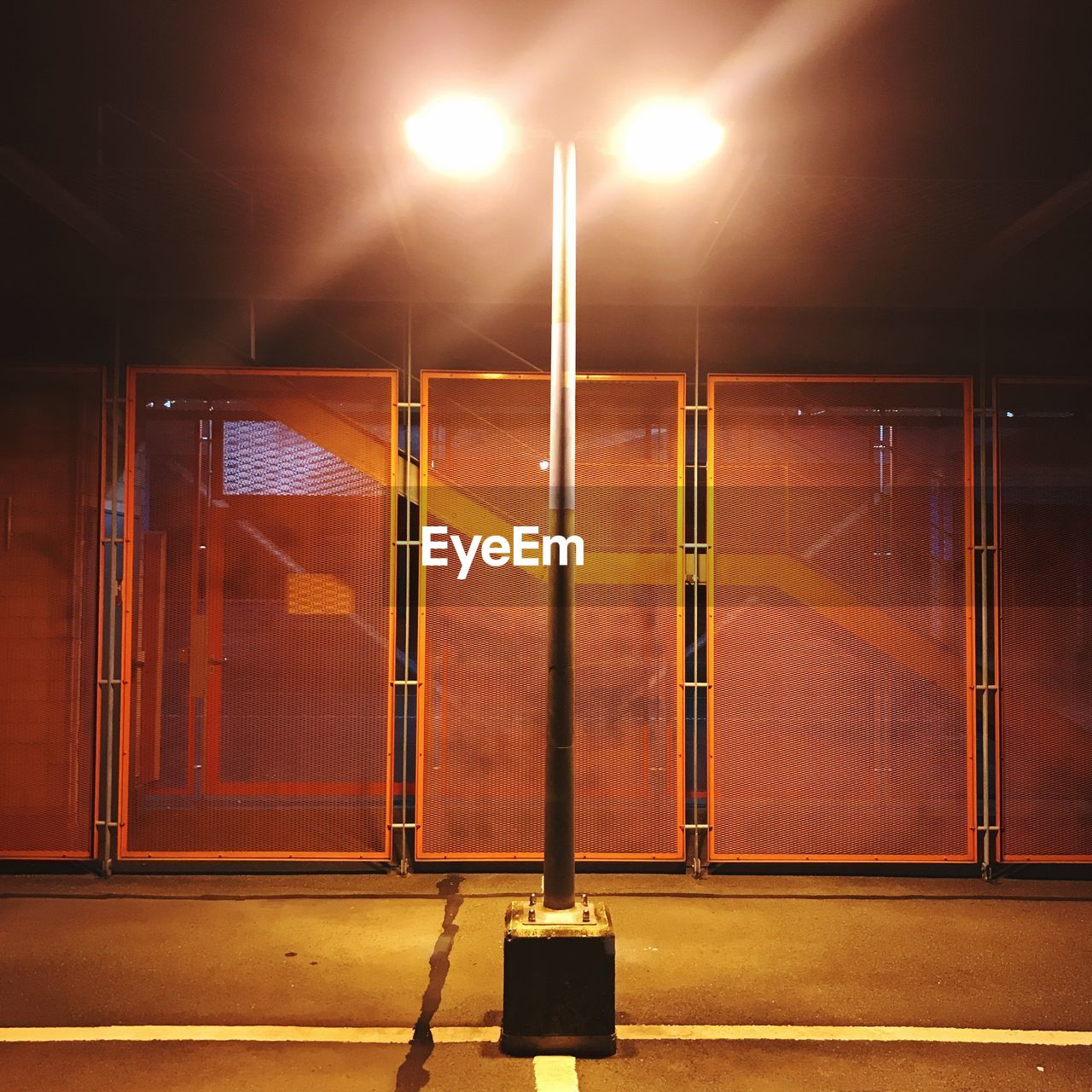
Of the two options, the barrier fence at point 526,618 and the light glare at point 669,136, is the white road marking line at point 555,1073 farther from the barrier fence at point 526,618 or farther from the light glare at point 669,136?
the light glare at point 669,136

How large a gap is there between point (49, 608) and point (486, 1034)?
16.8 feet

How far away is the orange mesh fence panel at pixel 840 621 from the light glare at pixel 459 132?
3.11 meters

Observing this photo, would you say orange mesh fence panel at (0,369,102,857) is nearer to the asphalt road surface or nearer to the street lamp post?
the asphalt road surface

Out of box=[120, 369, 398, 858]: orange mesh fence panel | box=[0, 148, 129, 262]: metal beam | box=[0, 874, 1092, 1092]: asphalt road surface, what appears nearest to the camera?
box=[0, 874, 1092, 1092]: asphalt road surface

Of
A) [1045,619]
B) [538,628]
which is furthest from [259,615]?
[1045,619]

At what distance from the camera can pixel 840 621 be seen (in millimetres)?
7629

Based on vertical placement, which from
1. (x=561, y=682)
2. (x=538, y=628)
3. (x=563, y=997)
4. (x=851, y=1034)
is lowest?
(x=851, y=1034)

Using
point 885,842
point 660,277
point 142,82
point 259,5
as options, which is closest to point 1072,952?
point 885,842

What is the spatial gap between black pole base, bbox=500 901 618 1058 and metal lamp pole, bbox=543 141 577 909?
0.28 metres

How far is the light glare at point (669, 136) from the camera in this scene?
205 inches

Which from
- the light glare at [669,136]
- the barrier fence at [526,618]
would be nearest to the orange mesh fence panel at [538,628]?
the barrier fence at [526,618]

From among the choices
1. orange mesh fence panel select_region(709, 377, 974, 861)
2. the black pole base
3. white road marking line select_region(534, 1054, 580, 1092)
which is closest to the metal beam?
orange mesh fence panel select_region(709, 377, 974, 861)

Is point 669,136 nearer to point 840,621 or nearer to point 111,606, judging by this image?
point 840,621

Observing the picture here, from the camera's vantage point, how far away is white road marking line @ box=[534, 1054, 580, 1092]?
4.39 metres
